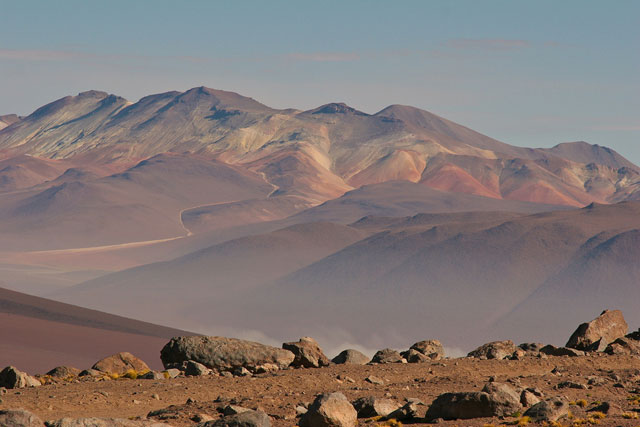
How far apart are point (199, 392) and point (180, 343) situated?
429cm

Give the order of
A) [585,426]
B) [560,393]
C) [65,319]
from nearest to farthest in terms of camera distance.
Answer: [585,426], [560,393], [65,319]

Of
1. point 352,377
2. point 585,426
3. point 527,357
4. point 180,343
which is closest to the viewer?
point 585,426

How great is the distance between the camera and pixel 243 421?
55.0ft

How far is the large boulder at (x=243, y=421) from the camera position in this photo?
16.6 meters

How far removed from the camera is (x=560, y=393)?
22.6m

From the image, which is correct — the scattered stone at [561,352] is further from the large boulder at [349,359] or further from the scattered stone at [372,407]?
the scattered stone at [372,407]

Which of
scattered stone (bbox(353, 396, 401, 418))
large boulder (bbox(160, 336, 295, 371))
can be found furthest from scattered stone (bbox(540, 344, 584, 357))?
scattered stone (bbox(353, 396, 401, 418))

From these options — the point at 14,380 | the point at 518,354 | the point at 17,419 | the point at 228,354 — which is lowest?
the point at 518,354

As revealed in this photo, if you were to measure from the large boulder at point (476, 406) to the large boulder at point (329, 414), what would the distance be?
79.2 inches

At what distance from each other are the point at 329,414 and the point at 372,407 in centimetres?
217

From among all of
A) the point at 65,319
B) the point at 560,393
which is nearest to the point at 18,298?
the point at 65,319

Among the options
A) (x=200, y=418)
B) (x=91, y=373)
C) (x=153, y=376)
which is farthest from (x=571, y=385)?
(x=91, y=373)

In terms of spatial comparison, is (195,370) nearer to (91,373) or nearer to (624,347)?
(91,373)

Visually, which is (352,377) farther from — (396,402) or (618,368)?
(618,368)
